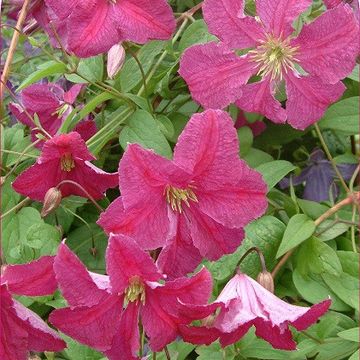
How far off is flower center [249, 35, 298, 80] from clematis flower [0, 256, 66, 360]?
0.30 meters

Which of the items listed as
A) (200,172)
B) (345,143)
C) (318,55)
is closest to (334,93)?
(318,55)

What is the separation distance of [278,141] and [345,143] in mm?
105

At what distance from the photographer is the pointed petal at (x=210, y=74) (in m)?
0.81

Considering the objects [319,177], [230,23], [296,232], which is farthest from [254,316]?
[319,177]

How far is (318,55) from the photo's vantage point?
31.7 inches

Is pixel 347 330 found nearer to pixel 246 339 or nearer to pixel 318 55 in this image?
pixel 246 339

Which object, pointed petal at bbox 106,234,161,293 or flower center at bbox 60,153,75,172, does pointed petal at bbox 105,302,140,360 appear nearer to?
pointed petal at bbox 106,234,161,293

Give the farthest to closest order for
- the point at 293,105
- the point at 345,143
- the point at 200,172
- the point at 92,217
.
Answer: the point at 345,143 → the point at 92,217 → the point at 293,105 → the point at 200,172

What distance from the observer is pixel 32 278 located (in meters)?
0.72

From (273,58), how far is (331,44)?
68mm

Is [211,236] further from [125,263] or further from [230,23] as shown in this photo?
[230,23]

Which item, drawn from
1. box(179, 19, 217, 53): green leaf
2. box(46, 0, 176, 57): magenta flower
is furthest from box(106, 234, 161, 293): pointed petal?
box(179, 19, 217, 53): green leaf

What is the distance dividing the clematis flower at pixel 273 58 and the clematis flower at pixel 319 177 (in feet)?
0.76

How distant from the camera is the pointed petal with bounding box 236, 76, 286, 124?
32.9 inches
